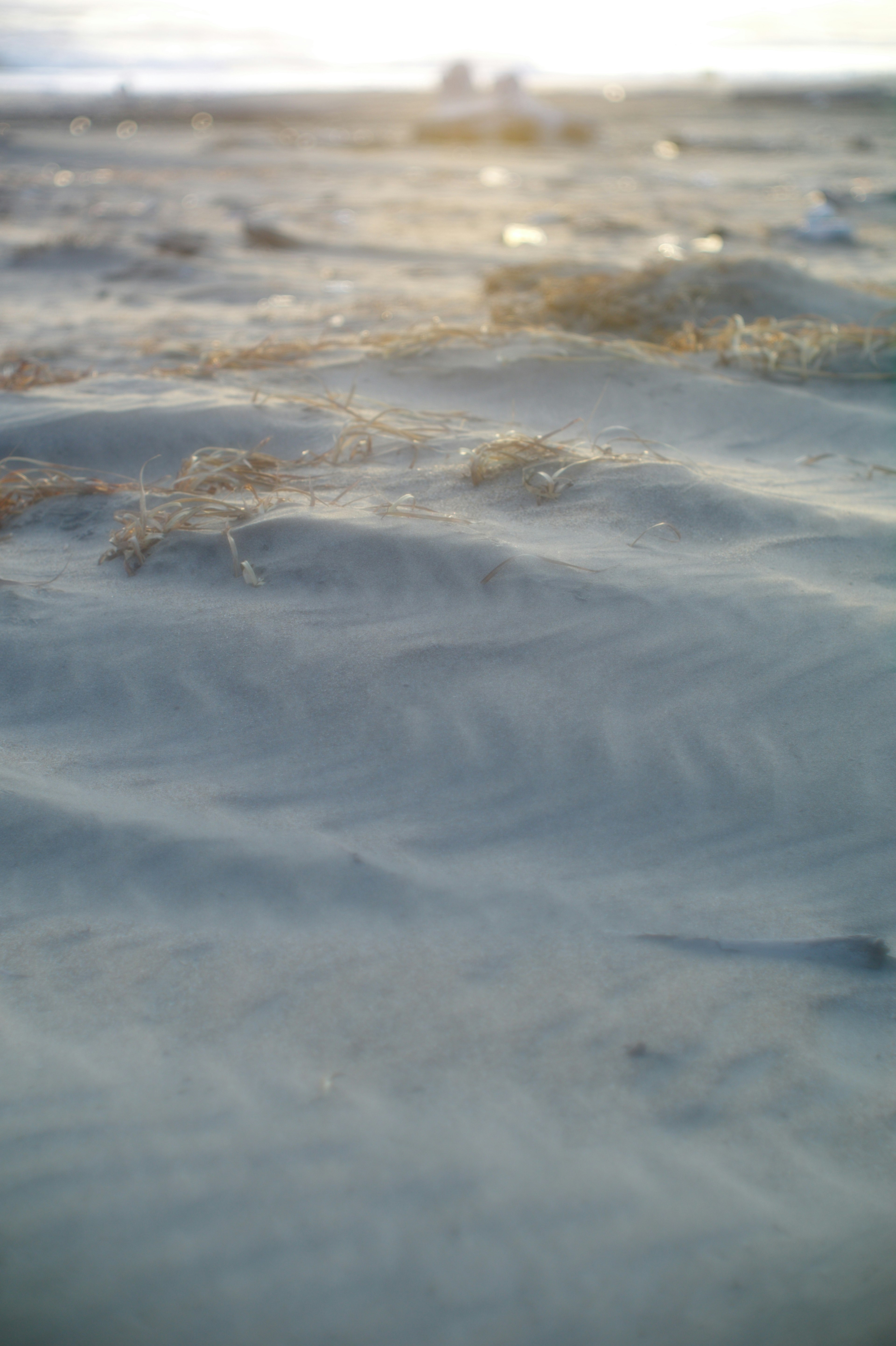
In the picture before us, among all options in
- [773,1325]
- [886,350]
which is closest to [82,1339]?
[773,1325]

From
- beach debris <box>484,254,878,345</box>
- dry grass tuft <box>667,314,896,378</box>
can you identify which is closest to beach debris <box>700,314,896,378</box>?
dry grass tuft <box>667,314,896,378</box>

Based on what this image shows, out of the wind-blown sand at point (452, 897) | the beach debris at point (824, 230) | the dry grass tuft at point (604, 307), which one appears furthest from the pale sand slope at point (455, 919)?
the beach debris at point (824, 230)

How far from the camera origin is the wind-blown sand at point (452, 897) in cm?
88

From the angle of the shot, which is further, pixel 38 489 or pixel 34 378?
pixel 34 378

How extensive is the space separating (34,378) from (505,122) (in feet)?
48.7

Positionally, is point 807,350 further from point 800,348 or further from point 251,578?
point 251,578

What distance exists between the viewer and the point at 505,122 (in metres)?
14.6

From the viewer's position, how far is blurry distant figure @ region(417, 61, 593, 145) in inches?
564

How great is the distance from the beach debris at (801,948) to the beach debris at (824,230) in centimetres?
652

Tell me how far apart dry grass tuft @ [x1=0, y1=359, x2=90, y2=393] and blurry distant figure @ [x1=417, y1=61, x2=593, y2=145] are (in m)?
14.1

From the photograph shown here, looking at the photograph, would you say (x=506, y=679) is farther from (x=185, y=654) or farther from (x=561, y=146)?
(x=561, y=146)

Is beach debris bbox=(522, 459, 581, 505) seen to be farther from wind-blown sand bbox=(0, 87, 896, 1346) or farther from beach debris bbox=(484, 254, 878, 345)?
beach debris bbox=(484, 254, 878, 345)

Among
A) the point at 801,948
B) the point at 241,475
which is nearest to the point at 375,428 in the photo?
the point at 241,475

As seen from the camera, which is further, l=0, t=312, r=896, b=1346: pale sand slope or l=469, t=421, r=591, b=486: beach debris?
l=469, t=421, r=591, b=486: beach debris
